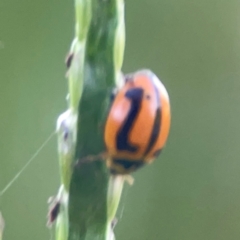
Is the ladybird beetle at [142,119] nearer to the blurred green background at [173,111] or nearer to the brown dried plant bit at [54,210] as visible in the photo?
the brown dried plant bit at [54,210]

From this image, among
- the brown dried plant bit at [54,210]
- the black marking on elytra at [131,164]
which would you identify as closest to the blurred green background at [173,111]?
the black marking on elytra at [131,164]

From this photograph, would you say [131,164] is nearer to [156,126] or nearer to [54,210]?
[156,126]

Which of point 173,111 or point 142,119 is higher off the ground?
point 142,119

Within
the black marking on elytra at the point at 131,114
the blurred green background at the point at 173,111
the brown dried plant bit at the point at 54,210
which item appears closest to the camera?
the brown dried plant bit at the point at 54,210

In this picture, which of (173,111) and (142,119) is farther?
(173,111)

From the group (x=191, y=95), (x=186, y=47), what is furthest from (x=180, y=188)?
(x=186, y=47)

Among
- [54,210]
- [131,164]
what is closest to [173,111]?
[131,164]

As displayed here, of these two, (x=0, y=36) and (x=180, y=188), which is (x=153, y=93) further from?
(x=180, y=188)

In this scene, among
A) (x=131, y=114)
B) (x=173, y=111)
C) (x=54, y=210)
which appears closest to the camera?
(x=54, y=210)

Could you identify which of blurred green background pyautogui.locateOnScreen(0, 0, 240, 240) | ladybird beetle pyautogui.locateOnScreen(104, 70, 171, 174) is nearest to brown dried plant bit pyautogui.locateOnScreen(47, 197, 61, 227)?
ladybird beetle pyautogui.locateOnScreen(104, 70, 171, 174)
